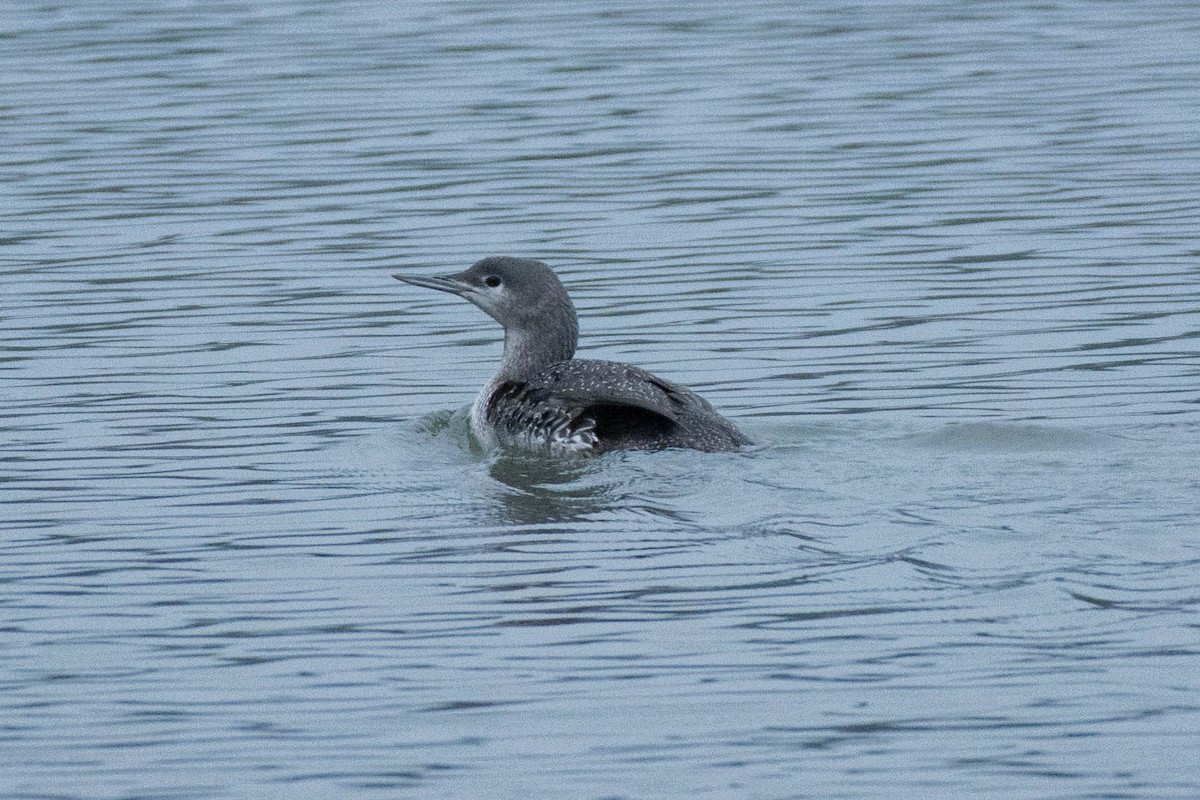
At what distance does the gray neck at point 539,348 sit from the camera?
36.0 ft

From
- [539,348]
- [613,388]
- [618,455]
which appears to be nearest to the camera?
[618,455]

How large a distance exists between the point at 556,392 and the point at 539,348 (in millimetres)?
727

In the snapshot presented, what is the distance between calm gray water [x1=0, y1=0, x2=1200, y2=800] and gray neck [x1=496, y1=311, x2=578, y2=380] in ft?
1.30

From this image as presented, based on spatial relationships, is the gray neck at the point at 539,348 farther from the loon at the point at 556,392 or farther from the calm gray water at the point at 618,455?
the calm gray water at the point at 618,455

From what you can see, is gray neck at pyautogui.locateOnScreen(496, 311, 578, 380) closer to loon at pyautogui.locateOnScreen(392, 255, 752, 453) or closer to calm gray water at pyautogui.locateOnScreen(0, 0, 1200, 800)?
loon at pyautogui.locateOnScreen(392, 255, 752, 453)

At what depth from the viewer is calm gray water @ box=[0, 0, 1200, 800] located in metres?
6.56

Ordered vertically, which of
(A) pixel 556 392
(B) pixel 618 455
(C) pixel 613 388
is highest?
(C) pixel 613 388

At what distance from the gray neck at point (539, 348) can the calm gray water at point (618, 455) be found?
1.30 ft

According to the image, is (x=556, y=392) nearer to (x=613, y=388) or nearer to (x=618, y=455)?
(x=613, y=388)

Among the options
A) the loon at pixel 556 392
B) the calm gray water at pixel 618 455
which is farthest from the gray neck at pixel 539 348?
the calm gray water at pixel 618 455

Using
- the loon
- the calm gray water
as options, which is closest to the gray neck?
the loon

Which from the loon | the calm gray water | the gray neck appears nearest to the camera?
the calm gray water

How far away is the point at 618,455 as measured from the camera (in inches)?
Answer: 383

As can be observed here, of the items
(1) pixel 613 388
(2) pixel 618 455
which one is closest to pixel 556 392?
(1) pixel 613 388
